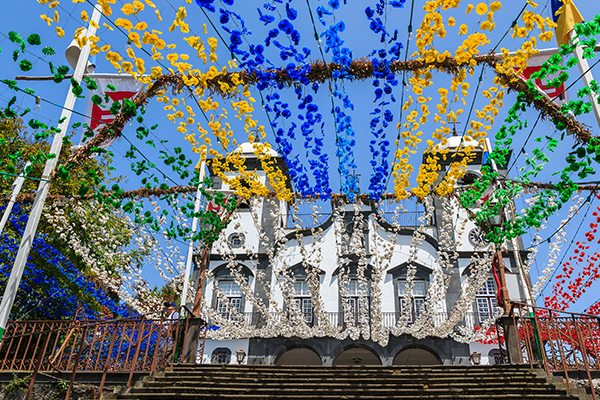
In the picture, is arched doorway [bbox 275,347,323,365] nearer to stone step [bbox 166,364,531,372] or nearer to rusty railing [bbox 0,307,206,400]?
rusty railing [bbox 0,307,206,400]

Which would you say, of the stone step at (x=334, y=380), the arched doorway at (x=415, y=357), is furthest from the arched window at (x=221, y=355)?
the stone step at (x=334, y=380)

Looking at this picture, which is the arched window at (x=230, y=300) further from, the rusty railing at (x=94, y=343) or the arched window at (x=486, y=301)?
the arched window at (x=486, y=301)

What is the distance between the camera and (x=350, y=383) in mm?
6945

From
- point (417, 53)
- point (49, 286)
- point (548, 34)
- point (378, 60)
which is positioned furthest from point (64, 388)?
point (548, 34)

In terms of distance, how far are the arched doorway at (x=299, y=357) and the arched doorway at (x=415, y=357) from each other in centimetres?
358

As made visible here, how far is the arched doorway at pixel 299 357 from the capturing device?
→ 18.6 metres

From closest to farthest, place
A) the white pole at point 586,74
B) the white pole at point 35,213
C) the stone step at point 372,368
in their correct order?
1. the white pole at point 586,74
2. the white pole at point 35,213
3. the stone step at point 372,368

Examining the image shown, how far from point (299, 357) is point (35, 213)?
48.6 ft

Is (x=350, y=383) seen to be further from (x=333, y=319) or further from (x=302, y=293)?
(x=302, y=293)

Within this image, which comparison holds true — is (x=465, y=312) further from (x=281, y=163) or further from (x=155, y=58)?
(x=155, y=58)

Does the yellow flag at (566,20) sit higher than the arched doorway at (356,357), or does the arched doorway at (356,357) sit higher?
the yellow flag at (566,20)

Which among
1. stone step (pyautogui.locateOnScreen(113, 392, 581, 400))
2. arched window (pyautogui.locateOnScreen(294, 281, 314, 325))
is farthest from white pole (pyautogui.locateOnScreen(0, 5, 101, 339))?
arched window (pyautogui.locateOnScreen(294, 281, 314, 325))

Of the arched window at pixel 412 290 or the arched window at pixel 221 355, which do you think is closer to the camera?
the arched window at pixel 221 355

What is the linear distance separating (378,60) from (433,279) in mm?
14342
